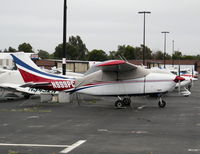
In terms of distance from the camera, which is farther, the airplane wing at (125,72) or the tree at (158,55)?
the tree at (158,55)

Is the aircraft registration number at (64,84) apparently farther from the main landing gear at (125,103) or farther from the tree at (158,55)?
the tree at (158,55)

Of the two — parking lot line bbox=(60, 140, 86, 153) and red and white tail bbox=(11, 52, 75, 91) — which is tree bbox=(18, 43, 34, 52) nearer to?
red and white tail bbox=(11, 52, 75, 91)

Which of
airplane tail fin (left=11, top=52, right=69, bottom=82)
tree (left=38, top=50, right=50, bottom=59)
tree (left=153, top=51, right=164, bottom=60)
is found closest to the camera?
airplane tail fin (left=11, top=52, right=69, bottom=82)

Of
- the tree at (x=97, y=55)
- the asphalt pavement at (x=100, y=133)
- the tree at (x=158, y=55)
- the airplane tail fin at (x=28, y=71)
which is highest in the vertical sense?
the tree at (x=158, y=55)

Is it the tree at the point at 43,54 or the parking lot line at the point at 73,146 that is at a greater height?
the tree at the point at 43,54

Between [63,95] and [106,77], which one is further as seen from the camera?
[63,95]

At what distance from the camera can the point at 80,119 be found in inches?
543

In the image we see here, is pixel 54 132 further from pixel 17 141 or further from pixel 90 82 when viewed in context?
pixel 90 82

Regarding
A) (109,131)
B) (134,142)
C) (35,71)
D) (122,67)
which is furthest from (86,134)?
(35,71)

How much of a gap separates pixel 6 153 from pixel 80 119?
6134mm

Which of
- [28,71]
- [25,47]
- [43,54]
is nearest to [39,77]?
[28,71]

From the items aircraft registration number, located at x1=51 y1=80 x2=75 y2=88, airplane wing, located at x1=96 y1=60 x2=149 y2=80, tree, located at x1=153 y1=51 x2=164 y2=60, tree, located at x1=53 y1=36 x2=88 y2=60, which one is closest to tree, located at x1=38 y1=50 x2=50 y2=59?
tree, located at x1=53 y1=36 x2=88 y2=60

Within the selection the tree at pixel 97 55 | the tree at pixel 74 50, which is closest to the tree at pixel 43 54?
the tree at pixel 74 50

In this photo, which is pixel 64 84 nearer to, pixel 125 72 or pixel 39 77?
pixel 39 77
